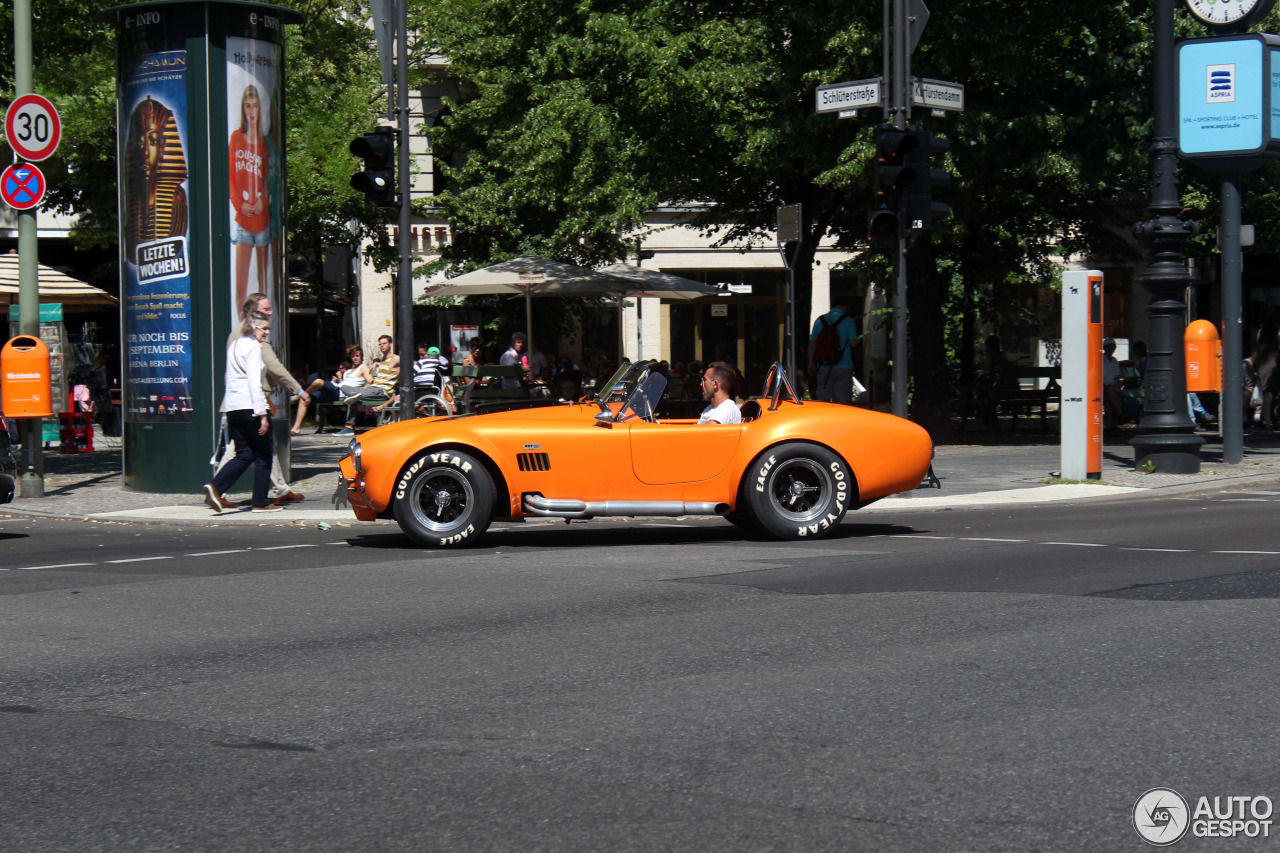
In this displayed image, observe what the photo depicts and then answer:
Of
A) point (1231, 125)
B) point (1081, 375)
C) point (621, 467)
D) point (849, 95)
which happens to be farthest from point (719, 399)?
point (1231, 125)

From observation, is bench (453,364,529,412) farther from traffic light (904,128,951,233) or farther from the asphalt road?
the asphalt road

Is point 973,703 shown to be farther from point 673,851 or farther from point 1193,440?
point 1193,440

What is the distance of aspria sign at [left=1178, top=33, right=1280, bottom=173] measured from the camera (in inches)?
694

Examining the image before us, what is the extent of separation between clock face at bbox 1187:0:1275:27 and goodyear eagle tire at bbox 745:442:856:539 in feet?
33.1

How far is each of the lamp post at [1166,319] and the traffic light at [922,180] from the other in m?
3.52

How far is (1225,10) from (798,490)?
411 inches

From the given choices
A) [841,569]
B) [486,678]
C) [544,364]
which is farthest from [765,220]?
[486,678]

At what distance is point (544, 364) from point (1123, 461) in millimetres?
13001

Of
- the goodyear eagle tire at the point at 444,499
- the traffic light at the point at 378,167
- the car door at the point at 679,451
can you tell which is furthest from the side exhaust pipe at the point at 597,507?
the traffic light at the point at 378,167

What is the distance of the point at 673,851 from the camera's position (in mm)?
3898

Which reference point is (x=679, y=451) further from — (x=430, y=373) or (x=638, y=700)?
(x=430, y=373)

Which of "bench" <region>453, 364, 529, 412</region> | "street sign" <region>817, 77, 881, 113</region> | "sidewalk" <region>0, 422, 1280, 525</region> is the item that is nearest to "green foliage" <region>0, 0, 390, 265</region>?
"bench" <region>453, 364, 529, 412</region>

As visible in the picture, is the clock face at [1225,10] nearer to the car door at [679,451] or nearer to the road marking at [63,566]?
the car door at [679,451]

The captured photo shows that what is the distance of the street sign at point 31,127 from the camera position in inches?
601
